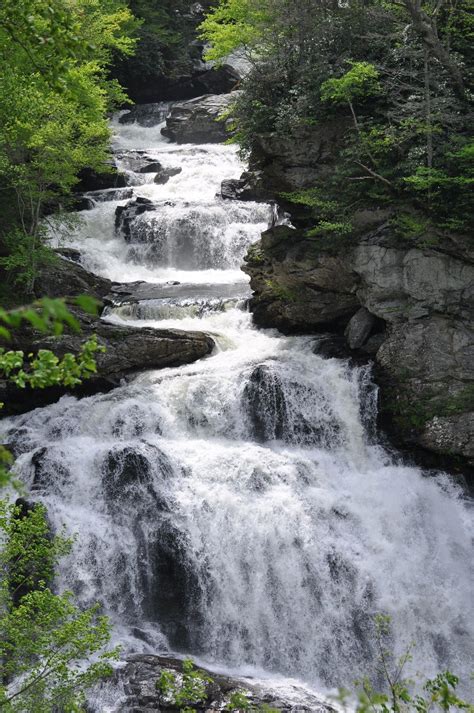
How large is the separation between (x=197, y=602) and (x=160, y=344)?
667 centimetres

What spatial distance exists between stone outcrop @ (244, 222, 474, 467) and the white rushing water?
727 mm

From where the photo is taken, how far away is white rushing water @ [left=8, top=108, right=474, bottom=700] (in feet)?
36.7

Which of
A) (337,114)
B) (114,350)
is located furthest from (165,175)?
(114,350)

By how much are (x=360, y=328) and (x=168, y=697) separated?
9.57 meters

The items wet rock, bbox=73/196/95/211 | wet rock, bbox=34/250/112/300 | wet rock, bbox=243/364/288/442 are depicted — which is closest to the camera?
wet rock, bbox=243/364/288/442

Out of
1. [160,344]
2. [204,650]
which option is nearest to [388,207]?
[160,344]

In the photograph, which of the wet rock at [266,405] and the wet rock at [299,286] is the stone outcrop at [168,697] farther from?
the wet rock at [299,286]

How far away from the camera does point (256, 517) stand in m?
12.1


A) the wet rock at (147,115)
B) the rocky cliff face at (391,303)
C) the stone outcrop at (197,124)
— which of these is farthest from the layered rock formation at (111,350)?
the wet rock at (147,115)

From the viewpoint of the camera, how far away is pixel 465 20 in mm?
16188

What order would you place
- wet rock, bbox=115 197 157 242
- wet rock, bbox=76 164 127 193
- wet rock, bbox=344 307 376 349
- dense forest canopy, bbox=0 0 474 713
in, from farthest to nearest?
wet rock, bbox=76 164 127 193 → wet rock, bbox=115 197 157 242 → wet rock, bbox=344 307 376 349 → dense forest canopy, bbox=0 0 474 713

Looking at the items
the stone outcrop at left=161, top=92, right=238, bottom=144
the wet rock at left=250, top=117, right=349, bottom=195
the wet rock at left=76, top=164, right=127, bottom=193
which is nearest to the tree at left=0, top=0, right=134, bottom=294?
the wet rock at left=250, top=117, right=349, bottom=195

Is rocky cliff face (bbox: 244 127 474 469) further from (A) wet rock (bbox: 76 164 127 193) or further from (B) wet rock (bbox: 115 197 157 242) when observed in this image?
(A) wet rock (bbox: 76 164 127 193)

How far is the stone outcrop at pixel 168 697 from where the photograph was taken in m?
9.16
